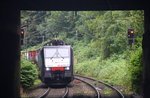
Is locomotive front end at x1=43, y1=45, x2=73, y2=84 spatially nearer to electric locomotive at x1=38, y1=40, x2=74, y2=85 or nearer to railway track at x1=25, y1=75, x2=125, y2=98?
electric locomotive at x1=38, y1=40, x2=74, y2=85

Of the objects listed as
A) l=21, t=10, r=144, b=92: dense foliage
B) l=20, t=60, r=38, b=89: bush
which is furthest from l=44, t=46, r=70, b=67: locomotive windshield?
l=21, t=10, r=144, b=92: dense foliage

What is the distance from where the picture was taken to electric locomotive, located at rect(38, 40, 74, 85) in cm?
2383

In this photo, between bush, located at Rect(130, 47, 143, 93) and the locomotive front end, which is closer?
bush, located at Rect(130, 47, 143, 93)

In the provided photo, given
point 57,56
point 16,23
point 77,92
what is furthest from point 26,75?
point 16,23

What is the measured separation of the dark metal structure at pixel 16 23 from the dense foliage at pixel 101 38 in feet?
14.2

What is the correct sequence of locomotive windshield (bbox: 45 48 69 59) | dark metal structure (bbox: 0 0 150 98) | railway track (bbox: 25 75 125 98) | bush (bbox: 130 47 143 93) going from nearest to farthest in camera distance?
dark metal structure (bbox: 0 0 150 98) < railway track (bbox: 25 75 125 98) < bush (bbox: 130 47 143 93) < locomotive windshield (bbox: 45 48 69 59)

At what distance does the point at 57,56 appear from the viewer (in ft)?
80.0

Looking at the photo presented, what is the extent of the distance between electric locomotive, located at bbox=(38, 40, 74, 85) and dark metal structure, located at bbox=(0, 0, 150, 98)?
6.76m

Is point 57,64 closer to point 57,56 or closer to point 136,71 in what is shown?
point 57,56

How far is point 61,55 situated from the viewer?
24.4m

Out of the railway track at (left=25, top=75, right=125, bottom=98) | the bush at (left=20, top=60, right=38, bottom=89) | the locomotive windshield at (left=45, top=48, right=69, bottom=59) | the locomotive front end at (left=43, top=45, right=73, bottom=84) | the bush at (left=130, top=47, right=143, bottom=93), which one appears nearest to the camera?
the railway track at (left=25, top=75, right=125, bottom=98)

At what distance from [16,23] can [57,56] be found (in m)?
7.82

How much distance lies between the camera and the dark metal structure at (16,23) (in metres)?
13.8

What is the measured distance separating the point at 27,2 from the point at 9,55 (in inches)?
113
